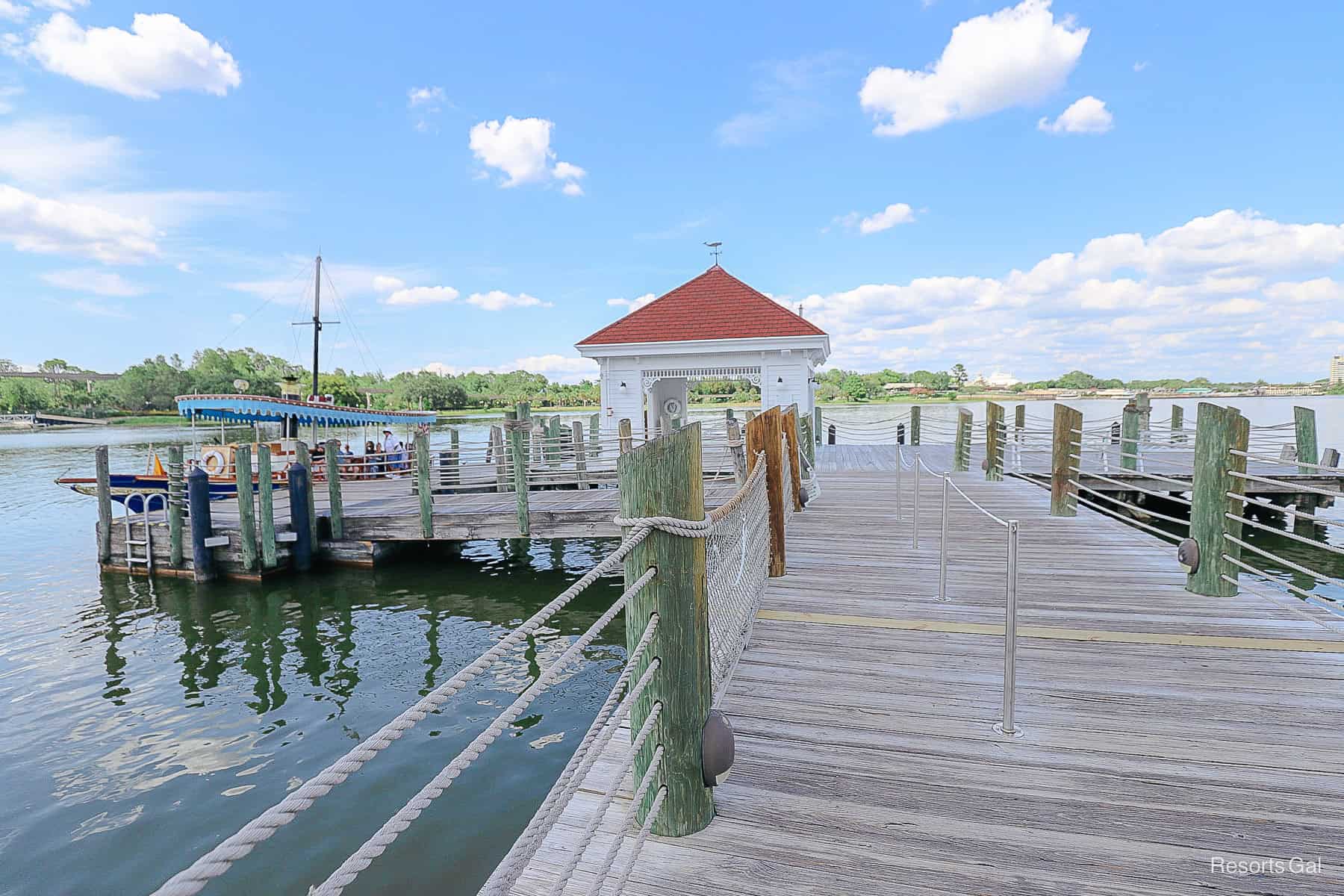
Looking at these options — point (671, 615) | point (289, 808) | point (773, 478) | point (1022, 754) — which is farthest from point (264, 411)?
point (289, 808)

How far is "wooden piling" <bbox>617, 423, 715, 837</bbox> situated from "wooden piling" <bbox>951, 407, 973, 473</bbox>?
45.1 ft

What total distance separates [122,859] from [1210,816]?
6.48 meters

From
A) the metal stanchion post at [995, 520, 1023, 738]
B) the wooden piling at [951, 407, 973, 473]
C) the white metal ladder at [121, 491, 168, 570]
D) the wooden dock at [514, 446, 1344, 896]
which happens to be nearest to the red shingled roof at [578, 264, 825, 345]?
the wooden piling at [951, 407, 973, 473]

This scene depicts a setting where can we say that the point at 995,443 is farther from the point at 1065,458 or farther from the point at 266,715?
the point at 266,715

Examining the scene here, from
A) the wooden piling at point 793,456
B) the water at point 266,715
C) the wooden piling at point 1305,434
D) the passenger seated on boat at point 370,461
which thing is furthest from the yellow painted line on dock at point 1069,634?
the passenger seated on boat at point 370,461

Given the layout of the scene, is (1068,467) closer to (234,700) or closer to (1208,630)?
(1208,630)

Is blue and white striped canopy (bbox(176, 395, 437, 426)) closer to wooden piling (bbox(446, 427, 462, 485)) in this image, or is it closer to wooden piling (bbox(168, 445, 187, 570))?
wooden piling (bbox(168, 445, 187, 570))

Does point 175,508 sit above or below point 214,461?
below

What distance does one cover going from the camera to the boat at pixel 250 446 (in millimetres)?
14766

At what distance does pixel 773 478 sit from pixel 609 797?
4539mm

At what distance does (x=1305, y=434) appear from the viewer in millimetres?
14227

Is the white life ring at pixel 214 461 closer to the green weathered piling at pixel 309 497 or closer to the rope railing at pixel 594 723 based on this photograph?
the green weathered piling at pixel 309 497

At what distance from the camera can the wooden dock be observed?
8.02ft

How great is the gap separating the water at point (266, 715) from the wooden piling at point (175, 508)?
470mm
